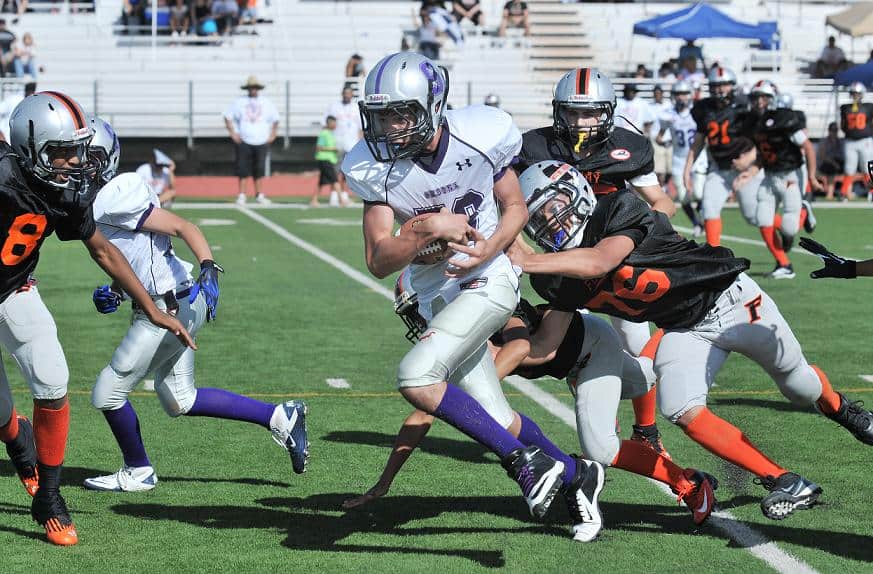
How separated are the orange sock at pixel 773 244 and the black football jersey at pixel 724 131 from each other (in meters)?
0.74

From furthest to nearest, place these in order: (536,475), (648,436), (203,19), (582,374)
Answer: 1. (203,19)
2. (648,436)
3. (582,374)
4. (536,475)

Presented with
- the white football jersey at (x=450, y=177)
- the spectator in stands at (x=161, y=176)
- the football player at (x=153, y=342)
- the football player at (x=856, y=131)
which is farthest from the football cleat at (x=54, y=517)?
the football player at (x=856, y=131)

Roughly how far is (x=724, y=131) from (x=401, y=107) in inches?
319

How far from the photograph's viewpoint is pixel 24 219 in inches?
185

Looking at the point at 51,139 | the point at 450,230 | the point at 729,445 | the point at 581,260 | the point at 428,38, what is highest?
the point at 428,38

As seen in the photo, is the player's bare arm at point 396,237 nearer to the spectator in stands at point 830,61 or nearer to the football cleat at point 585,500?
the football cleat at point 585,500

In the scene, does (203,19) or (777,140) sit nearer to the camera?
(777,140)

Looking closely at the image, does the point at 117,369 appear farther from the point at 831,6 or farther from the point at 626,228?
the point at 831,6

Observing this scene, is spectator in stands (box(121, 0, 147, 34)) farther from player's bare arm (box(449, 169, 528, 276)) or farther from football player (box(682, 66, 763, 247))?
player's bare arm (box(449, 169, 528, 276))

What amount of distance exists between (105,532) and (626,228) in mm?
2129

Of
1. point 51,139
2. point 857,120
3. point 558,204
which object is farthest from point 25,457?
point 857,120

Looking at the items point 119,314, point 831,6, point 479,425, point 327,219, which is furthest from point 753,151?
point 831,6

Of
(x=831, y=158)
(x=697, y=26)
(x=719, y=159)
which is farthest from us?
(x=697, y=26)

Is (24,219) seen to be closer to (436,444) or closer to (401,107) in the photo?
(401,107)
